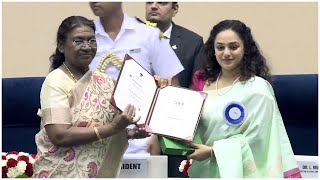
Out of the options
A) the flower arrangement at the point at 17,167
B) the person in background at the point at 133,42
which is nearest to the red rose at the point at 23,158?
the flower arrangement at the point at 17,167

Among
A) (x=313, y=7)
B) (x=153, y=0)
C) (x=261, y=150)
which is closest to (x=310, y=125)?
(x=313, y=7)

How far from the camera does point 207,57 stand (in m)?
3.02

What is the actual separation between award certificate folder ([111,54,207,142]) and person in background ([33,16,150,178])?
2.6 inches

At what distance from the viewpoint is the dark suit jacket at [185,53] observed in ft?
11.5

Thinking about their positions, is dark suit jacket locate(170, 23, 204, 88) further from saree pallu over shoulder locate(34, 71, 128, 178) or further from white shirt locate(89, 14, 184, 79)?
saree pallu over shoulder locate(34, 71, 128, 178)

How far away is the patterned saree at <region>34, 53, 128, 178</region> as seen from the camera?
2.60 m

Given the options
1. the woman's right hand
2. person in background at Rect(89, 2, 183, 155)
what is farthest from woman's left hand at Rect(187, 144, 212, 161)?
person in background at Rect(89, 2, 183, 155)

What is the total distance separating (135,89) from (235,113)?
40 centimetres

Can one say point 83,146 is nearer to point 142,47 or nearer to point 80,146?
point 80,146

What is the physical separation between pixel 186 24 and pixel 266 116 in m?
1.69

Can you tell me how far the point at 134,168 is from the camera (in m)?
2.96

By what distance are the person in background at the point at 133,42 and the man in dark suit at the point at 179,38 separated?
0.14 m

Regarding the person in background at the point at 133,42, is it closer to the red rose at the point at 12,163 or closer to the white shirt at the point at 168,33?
the white shirt at the point at 168,33

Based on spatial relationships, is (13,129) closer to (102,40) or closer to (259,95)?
(102,40)
